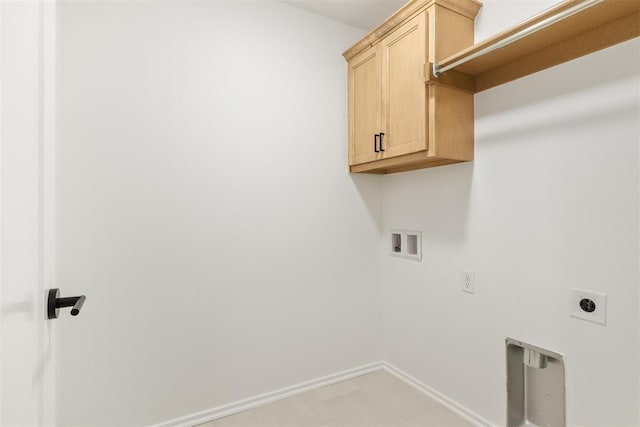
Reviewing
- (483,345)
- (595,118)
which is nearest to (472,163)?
(595,118)

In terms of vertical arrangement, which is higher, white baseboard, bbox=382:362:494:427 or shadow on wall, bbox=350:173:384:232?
shadow on wall, bbox=350:173:384:232

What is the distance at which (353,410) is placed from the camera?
6.50 ft

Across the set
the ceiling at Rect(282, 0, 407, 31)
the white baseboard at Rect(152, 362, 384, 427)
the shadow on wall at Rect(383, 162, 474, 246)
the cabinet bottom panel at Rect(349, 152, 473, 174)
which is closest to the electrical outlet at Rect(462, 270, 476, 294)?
the shadow on wall at Rect(383, 162, 474, 246)

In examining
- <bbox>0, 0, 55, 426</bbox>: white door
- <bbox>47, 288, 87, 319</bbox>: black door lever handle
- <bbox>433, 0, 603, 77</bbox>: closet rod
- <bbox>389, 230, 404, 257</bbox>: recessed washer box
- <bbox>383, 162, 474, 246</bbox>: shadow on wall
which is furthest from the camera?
<bbox>389, 230, 404, 257</bbox>: recessed washer box

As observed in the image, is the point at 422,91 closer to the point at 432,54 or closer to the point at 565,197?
the point at 432,54

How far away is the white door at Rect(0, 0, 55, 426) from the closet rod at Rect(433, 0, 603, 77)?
5.16ft

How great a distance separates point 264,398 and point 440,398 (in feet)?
3.72

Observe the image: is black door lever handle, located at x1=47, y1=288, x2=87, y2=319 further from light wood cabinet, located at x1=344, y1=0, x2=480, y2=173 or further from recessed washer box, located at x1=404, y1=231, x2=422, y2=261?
recessed washer box, located at x1=404, y1=231, x2=422, y2=261

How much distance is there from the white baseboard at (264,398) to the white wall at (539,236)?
1.53 ft

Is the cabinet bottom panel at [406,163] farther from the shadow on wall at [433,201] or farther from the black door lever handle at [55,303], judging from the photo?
the black door lever handle at [55,303]

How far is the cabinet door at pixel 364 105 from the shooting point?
6.92 feet

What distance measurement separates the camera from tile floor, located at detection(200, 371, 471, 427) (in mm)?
1870

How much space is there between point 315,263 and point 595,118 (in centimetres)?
170

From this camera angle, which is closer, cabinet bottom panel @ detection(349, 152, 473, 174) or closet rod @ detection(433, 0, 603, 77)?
closet rod @ detection(433, 0, 603, 77)
